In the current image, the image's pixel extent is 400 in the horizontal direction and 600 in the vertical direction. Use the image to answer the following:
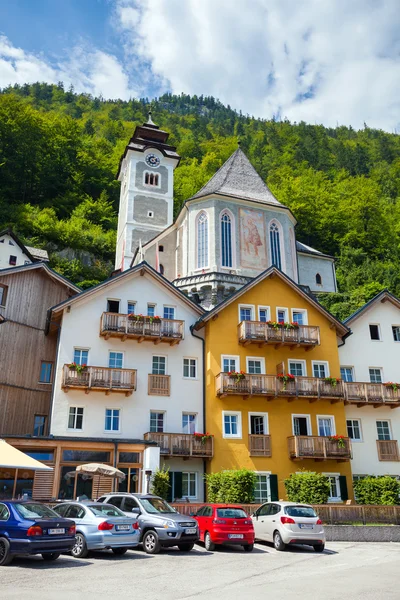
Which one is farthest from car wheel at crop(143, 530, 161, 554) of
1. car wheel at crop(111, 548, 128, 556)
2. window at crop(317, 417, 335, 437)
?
window at crop(317, 417, 335, 437)

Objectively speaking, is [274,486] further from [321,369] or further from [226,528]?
[226,528]

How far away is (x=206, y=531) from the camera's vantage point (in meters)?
16.7

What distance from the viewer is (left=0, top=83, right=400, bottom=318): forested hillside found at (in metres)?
62.2

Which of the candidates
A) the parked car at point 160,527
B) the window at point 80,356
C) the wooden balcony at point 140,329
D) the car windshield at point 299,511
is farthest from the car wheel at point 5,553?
the wooden balcony at point 140,329

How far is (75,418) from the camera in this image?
26.7 meters

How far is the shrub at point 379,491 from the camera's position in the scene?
24.9 m

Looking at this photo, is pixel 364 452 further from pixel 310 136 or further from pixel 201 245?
pixel 310 136

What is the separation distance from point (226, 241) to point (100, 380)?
25.4 metres

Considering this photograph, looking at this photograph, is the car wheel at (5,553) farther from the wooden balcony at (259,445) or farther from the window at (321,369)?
the window at (321,369)

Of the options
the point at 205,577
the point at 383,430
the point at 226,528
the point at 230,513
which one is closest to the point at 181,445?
the point at 230,513

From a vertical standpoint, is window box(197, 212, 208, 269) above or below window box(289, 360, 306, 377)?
above

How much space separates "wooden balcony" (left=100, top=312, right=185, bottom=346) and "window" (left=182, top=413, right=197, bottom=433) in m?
4.02

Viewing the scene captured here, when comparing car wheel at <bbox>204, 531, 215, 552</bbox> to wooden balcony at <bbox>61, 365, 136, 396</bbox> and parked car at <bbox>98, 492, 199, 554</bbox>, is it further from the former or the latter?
wooden balcony at <bbox>61, 365, 136, 396</bbox>

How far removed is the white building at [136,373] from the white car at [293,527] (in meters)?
8.12
